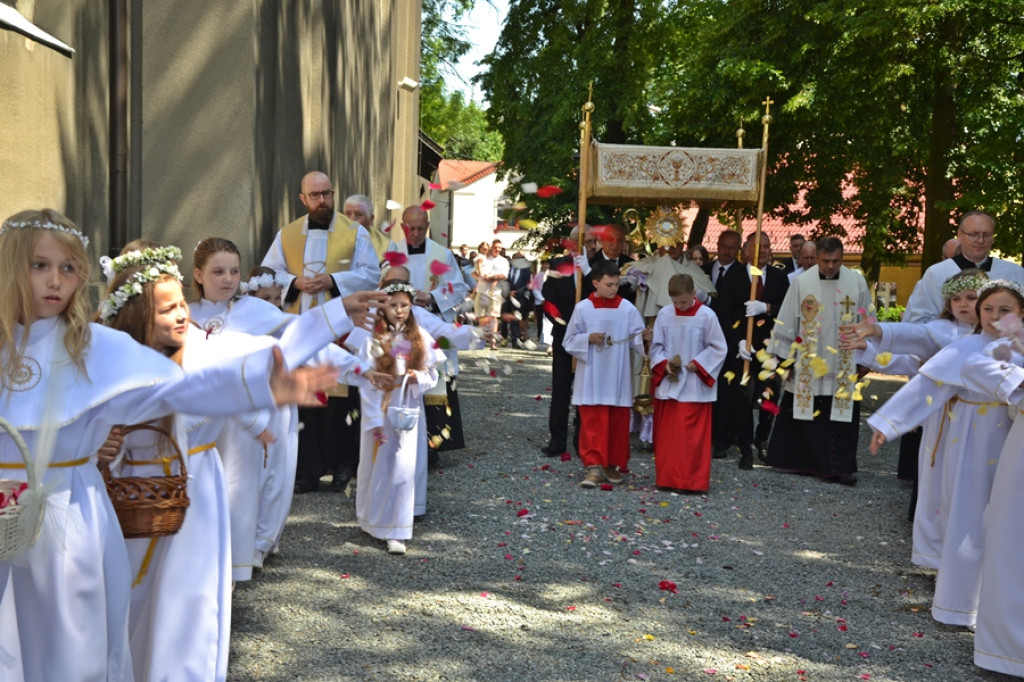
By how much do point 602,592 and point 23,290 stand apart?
4.16 m

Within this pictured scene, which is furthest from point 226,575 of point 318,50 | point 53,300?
point 318,50

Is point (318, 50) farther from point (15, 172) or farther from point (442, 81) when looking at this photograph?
point (442, 81)

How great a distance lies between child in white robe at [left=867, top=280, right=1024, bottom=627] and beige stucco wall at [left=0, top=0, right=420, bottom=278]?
617 centimetres

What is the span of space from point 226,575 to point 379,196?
15746 mm

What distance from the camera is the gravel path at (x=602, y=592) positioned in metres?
5.37

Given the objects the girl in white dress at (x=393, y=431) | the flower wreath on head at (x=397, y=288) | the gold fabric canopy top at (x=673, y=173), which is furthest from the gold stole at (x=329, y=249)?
the gold fabric canopy top at (x=673, y=173)

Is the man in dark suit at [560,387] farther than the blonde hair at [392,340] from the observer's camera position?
Yes

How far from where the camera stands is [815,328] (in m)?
10.8

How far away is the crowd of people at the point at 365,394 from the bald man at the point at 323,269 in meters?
0.02

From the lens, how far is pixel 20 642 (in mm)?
3322

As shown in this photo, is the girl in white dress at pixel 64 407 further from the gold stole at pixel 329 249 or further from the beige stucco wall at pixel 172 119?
the gold stole at pixel 329 249

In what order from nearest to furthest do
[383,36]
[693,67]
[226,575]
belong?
[226,575] < [383,36] < [693,67]

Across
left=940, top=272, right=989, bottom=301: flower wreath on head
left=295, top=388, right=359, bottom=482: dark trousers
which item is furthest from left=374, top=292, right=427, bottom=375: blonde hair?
left=940, top=272, right=989, bottom=301: flower wreath on head

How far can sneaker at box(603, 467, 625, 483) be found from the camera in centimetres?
998
